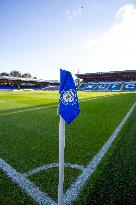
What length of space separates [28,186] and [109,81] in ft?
281

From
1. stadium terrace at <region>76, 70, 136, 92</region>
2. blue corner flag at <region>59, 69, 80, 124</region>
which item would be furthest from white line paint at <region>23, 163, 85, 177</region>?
A: stadium terrace at <region>76, 70, 136, 92</region>

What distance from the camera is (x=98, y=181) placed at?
3.24m

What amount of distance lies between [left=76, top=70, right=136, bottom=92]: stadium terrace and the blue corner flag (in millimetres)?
66789

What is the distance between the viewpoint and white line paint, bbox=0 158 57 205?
272 centimetres

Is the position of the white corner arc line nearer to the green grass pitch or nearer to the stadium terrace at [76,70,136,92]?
the green grass pitch

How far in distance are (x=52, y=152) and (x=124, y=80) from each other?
8189 centimetres

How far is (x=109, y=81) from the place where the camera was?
284 feet

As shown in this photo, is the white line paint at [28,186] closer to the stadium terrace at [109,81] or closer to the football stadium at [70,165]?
the football stadium at [70,165]

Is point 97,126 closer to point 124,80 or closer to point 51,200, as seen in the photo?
point 51,200

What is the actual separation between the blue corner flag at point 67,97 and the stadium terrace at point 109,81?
66789mm

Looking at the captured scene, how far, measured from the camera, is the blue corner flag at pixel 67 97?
224cm

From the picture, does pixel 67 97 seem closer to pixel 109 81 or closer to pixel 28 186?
→ pixel 28 186

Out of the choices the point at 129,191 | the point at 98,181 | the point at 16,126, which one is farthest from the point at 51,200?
the point at 16,126

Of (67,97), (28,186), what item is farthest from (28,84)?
(67,97)
